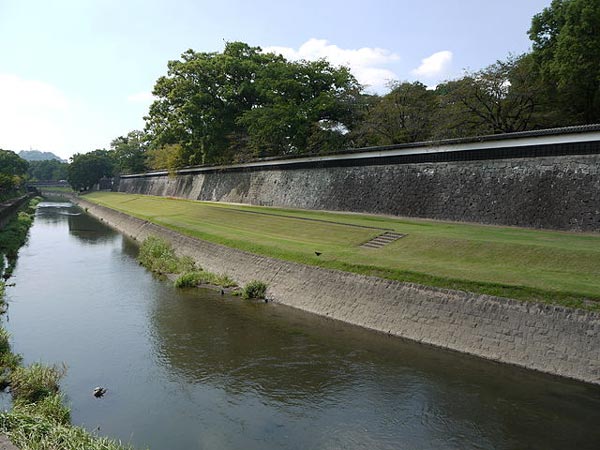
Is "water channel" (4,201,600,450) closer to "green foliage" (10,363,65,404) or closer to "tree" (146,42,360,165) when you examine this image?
A: "green foliage" (10,363,65,404)

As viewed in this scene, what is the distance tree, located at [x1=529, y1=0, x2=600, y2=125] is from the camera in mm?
24250

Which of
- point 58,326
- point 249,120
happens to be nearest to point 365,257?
point 58,326

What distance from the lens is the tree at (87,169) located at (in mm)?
100375

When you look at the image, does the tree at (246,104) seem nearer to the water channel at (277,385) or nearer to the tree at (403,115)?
the tree at (403,115)

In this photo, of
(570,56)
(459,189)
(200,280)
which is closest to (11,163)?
(200,280)

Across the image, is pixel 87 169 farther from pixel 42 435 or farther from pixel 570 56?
pixel 42 435

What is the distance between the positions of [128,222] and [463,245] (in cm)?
3453

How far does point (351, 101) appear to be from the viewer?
36.8 metres

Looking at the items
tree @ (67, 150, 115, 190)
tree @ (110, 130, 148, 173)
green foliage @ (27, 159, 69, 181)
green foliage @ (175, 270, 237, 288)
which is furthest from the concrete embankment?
green foliage @ (27, 159, 69, 181)

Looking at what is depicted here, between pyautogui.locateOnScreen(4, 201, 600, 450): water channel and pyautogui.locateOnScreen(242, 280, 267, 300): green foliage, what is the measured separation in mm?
838

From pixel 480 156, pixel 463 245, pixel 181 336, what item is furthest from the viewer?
pixel 480 156

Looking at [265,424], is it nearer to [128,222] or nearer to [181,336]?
[181,336]

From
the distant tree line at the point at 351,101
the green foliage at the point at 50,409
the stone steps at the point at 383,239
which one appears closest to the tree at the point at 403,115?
the distant tree line at the point at 351,101

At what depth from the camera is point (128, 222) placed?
43656 millimetres
